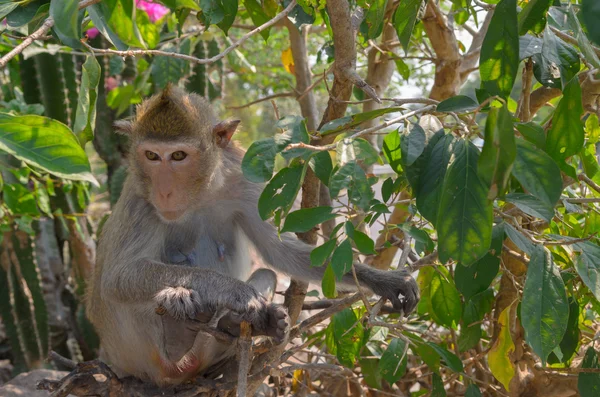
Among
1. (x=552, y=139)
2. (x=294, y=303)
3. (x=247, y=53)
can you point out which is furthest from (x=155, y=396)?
(x=247, y=53)

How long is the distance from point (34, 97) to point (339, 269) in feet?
14.9

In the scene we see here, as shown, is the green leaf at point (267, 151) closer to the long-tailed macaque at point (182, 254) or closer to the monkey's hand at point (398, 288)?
the long-tailed macaque at point (182, 254)

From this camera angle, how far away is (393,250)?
3.89 metres

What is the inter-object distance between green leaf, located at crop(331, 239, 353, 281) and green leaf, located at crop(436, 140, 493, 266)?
1.37 feet

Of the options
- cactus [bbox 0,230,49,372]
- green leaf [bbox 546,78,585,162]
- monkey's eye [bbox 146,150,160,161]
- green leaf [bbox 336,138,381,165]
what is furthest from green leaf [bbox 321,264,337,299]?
cactus [bbox 0,230,49,372]

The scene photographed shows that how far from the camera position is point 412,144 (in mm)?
1828

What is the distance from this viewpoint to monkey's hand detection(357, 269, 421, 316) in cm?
298

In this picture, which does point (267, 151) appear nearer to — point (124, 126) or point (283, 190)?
point (283, 190)

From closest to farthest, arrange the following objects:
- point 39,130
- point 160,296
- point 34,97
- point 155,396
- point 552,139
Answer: point 39,130
point 552,139
point 160,296
point 155,396
point 34,97

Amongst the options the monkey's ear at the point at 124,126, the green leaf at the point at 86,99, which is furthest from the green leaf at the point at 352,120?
the monkey's ear at the point at 124,126

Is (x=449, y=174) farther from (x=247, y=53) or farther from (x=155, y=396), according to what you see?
(x=247, y=53)

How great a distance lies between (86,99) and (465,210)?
3.35 ft

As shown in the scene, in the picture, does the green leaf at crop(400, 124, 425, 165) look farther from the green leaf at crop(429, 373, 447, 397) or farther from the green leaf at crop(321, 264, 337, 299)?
the green leaf at crop(429, 373, 447, 397)

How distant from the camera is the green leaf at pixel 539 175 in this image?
153 centimetres
